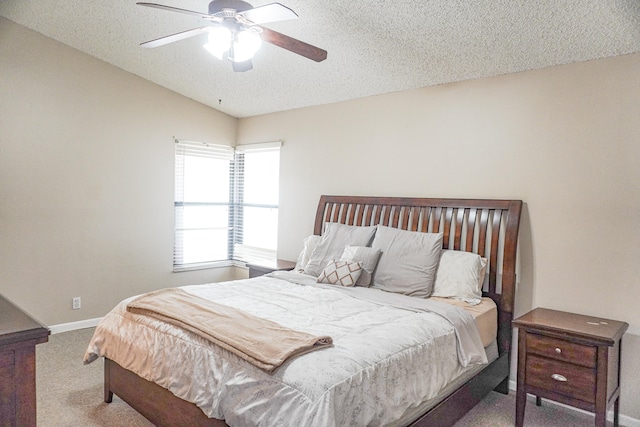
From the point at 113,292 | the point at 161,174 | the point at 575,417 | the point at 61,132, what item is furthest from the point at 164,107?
the point at 575,417

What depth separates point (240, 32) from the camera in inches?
94.6

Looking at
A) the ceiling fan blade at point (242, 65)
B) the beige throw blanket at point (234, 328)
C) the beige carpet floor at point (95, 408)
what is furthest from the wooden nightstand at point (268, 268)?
the ceiling fan blade at point (242, 65)

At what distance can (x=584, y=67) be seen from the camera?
282 centimetres

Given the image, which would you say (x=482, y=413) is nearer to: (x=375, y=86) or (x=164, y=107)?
(x=375, y=86)

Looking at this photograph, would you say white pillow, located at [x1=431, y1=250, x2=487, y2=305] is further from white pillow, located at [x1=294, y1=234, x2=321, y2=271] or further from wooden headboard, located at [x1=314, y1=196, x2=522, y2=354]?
white pillow, located at [x1=294, y1=234, x2=321, y2=271]

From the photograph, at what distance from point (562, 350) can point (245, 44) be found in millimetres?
2581

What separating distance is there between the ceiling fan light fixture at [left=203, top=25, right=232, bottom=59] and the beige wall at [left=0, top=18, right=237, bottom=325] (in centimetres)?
237

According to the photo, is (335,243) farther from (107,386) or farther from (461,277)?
(107,386)

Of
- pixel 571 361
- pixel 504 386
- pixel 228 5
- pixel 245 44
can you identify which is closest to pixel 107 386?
pixel 245 44

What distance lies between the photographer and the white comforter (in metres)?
1.66

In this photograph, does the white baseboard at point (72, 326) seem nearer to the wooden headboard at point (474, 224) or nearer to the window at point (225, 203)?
the window at point (225, 203)

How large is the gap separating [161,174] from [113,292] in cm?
138

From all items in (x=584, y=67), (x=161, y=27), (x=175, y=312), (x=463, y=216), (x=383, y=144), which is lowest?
(x=175, y=312)

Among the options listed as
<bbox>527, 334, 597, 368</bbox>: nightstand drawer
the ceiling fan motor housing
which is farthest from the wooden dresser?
<bbox>527, 334, 597, 368</bbox>: nightstand drawer
